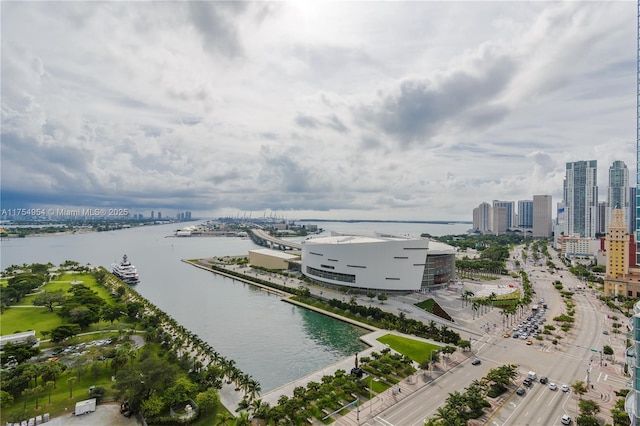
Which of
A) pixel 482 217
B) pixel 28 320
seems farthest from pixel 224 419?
pixel 482 217

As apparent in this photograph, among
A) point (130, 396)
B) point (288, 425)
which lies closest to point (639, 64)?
point (288, 425)

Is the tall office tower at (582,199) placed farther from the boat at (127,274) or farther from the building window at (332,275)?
the boat at (127,274)

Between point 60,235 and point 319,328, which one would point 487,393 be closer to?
point 319,328

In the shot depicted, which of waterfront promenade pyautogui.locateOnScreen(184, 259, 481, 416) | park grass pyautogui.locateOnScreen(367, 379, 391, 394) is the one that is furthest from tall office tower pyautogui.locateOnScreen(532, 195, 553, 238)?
park grass pyautogui.locateOnScreen(367, 379, 391, 394)

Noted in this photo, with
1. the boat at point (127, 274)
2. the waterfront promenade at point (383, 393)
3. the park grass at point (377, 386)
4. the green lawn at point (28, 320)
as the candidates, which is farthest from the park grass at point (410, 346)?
the boat at point (127, 274)

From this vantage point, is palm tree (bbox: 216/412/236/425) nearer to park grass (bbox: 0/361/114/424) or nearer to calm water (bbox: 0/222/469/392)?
calm water (bbox: 0/222/469/392)

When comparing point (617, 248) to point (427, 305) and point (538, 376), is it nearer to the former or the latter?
point (427, 305)
